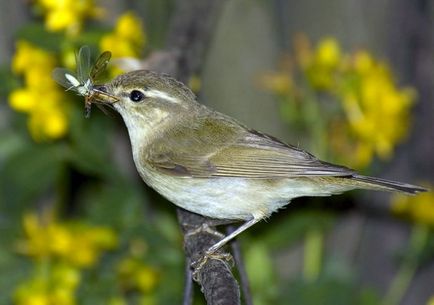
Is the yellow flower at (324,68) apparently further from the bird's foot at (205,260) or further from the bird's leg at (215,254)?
the bird's foot at (205,260)

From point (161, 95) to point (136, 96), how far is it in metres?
0.10

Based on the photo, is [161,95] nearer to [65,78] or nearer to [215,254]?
[65,78]

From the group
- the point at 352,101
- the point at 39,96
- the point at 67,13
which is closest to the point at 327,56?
the point at 352,101

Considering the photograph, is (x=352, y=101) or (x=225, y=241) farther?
(x=352, y=101)

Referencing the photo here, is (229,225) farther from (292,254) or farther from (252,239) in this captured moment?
(292,254)

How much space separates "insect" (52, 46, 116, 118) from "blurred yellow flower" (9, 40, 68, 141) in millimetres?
529

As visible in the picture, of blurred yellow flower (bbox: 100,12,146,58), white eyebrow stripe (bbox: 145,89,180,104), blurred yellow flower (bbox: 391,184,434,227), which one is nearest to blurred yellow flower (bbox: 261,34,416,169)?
blurred yellow flower (bbox: 391,184,434,227)

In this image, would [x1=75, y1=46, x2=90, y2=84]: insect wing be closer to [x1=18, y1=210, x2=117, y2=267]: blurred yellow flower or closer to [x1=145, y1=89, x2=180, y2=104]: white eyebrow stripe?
[x1=145, y1=89, x2=180, y2=104]: white eyebrow stripe

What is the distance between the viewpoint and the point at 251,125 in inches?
219

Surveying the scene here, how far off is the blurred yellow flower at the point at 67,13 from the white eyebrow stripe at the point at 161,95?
→ 652 millimetres

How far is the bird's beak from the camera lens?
396 cm

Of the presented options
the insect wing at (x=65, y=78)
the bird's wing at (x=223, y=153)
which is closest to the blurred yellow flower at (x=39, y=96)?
the insect wing at (x=65, y=78)

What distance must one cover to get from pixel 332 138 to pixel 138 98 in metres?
1.28

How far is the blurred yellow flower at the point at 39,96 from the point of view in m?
4.50
